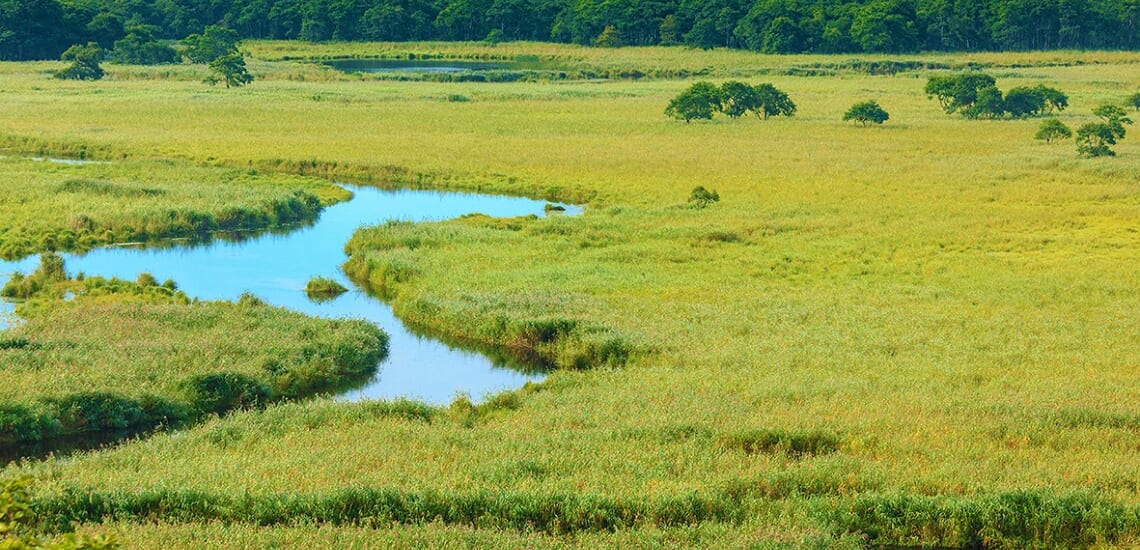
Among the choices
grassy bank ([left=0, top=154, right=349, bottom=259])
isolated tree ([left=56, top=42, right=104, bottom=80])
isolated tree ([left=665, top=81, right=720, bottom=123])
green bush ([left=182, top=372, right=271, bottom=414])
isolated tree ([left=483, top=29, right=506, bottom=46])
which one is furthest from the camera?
isolated tree ([left=483, top=29, right=506, bottom=46])

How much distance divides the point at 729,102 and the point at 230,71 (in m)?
33.9

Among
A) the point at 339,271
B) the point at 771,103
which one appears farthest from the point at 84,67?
the point at 339,271

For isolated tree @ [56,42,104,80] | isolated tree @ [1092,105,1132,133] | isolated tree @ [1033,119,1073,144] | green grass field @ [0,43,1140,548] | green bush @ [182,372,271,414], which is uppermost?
isolated tree @ [1092,105,1132,133]

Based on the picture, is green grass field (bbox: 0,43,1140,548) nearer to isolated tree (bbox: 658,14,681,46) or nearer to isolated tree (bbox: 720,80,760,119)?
isolated tree (bbox: 720,80,760,119)

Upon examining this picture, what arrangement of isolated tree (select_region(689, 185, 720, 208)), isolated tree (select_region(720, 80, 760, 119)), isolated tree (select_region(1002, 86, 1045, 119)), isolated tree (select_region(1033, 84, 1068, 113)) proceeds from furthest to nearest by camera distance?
isolated tree (select_region(1033, 84, 1068, 113)) < isolated tree (select_region(1002, 86, 1045, 119)) < isolated tree (select_region(720, 80, 760, 119)) < isolated tree (select_region(689, 185, 720, 208))

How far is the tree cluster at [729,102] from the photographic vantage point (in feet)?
199

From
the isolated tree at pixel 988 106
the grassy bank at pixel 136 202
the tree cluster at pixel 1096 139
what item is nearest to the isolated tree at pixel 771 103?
the isolated tree at pixel 988 106

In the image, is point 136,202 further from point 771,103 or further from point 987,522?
point 771,103

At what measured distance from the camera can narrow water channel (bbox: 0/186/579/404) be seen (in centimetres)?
2109

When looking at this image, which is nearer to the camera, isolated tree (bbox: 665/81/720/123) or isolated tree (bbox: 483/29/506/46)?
isolated tree (bbox: 665/81/720/123)

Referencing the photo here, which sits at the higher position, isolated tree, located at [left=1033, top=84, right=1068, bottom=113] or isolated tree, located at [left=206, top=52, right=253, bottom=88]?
isolated tree, located at [left=1033, top=84, right=1068, bottom=113]

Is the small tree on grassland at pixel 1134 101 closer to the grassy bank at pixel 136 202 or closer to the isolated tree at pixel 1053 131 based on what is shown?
the isolated tree at pixel 1053 131

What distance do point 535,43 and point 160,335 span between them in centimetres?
10665

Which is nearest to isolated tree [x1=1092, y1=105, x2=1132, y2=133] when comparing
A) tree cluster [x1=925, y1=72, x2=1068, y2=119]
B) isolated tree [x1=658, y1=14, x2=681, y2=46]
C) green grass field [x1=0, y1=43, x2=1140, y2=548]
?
green grass field [x1=0, y1=43, x2=1140, y2=548]
